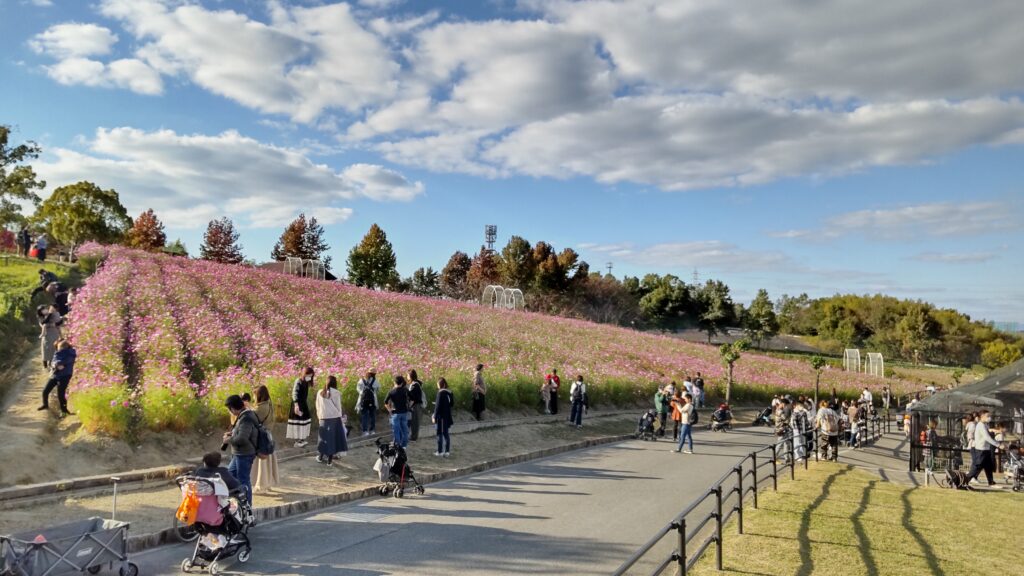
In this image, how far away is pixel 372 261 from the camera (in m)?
69.2

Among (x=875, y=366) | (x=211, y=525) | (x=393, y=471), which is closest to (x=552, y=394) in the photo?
(x=393, y=471)

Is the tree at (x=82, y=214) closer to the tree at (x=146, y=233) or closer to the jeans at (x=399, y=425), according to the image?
the tree at (x=146, y=233)

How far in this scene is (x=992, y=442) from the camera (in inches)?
625

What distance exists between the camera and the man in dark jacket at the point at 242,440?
29.4ft

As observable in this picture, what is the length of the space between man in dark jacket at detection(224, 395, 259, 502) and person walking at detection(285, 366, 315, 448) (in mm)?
3917

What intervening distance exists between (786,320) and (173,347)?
102396 mm

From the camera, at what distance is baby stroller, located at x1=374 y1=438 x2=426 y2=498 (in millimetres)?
11484

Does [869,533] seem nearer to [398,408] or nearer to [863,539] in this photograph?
[863,539]

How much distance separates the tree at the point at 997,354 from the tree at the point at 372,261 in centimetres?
7031

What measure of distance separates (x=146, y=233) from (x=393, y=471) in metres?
70.2

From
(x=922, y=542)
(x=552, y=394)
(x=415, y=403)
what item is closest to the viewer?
(x=922, y=542)

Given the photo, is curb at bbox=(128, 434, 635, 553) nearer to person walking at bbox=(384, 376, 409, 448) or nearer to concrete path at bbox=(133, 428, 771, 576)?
concrete path at bbox=(133, 428, 771, 576)

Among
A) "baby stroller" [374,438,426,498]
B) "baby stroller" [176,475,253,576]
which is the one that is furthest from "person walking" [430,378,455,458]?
"baby stroller" [176,475,253,576]

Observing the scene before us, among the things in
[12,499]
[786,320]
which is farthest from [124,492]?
[786,320]
